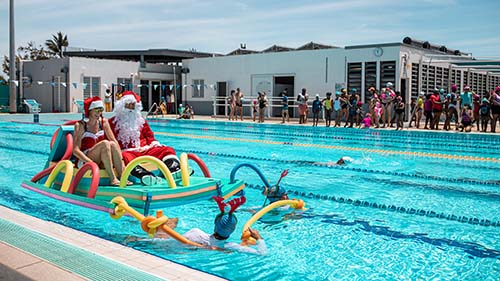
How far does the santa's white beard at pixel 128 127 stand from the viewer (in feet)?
21.8

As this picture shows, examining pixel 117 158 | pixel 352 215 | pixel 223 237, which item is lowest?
pixel 352 215

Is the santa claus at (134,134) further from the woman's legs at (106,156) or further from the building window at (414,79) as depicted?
the building window at (414,79)

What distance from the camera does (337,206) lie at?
6887mm

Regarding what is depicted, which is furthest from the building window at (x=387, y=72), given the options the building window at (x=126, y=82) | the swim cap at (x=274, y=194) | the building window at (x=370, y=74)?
the swim cap at (x=274, y=194)

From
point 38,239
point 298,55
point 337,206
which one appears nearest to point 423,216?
point 337,206

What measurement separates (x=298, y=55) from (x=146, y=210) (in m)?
20.8

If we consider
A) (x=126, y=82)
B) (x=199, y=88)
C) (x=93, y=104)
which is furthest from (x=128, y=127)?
(x=126, y=82)

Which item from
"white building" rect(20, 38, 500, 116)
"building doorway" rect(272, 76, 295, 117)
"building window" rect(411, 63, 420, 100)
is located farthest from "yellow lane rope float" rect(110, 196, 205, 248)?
"building doorway" rect(272, 76, 295, 117)

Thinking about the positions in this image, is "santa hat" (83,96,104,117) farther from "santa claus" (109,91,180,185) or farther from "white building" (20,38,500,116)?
"white building" (20,38,500,116)

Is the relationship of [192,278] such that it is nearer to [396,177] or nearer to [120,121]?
[120,121]

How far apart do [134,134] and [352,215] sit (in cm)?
296

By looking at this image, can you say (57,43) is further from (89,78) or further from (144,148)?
(144,148)

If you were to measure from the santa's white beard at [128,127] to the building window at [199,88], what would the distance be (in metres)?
23.0

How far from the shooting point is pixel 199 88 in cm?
3005
